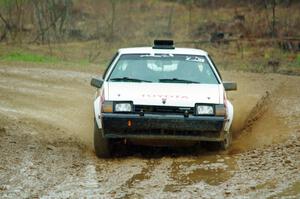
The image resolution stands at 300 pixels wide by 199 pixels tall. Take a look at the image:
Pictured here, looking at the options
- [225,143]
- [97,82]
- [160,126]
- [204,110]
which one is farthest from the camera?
[97,82]

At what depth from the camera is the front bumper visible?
8906 millimetres

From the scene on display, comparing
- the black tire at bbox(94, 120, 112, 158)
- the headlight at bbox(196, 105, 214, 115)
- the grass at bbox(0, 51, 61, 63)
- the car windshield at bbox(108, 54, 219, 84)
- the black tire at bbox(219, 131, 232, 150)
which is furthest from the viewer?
the grass at bbox(0, 51, 61, 63)

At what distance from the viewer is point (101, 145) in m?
9.36

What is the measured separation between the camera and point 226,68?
23.8 meters

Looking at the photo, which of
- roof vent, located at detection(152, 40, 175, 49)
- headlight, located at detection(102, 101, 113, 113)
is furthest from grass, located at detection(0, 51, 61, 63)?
headlight, located at detection(102, 101, 113, 113)

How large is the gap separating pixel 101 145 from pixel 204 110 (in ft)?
4.66

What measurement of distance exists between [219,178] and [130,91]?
1.84 m

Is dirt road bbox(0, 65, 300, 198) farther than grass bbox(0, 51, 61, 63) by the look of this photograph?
No

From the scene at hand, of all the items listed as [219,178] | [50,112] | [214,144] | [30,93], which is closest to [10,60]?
[30,93]

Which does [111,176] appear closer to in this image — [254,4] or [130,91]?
[130,91]


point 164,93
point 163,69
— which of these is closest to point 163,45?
point 163,69

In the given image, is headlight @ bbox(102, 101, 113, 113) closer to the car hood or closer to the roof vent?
the car hood

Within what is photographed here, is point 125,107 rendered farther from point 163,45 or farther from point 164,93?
point 163,45

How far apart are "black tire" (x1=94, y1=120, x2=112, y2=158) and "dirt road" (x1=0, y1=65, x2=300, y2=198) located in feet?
0.46
